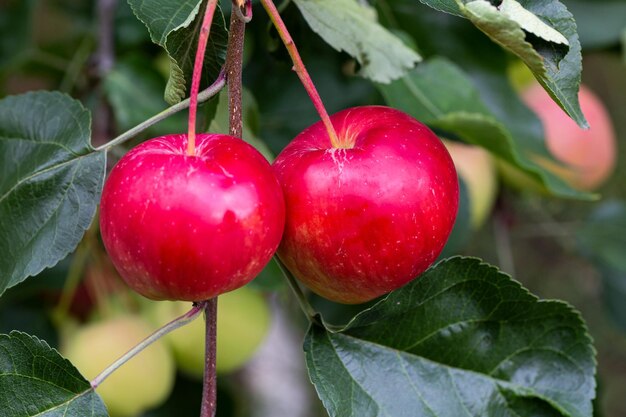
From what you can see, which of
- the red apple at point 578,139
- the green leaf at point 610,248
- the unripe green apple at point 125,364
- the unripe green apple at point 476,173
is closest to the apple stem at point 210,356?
the unripe green apple at point 125,364

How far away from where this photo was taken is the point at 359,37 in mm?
489

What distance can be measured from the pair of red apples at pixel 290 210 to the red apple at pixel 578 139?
0.48 m

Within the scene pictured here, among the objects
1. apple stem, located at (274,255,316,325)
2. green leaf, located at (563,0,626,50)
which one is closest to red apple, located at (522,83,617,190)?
green leaf, located at (563,0,626,50)

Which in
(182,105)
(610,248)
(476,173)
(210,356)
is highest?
(182,105)

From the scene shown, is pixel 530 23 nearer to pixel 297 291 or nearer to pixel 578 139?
pixel 297 291

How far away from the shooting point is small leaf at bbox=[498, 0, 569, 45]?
350 mm

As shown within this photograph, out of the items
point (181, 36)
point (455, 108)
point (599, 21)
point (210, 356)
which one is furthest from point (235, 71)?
point (599, 21)

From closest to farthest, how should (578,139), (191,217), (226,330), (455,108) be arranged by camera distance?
(191,217) → (455,108) → (226,330) → (578,139)

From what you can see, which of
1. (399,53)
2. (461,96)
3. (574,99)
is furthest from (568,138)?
(574,99)

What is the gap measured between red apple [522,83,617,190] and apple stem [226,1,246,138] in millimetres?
488

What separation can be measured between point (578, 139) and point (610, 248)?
0.15 meters

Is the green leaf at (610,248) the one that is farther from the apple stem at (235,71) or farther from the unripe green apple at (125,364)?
the apple stem at (235,71)

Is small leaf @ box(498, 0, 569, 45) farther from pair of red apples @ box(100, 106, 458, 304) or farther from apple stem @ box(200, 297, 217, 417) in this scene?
apple stem @ box(200, 297, 217, 417)

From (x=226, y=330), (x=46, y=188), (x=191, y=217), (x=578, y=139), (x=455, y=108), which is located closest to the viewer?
(x=191, y=217)
